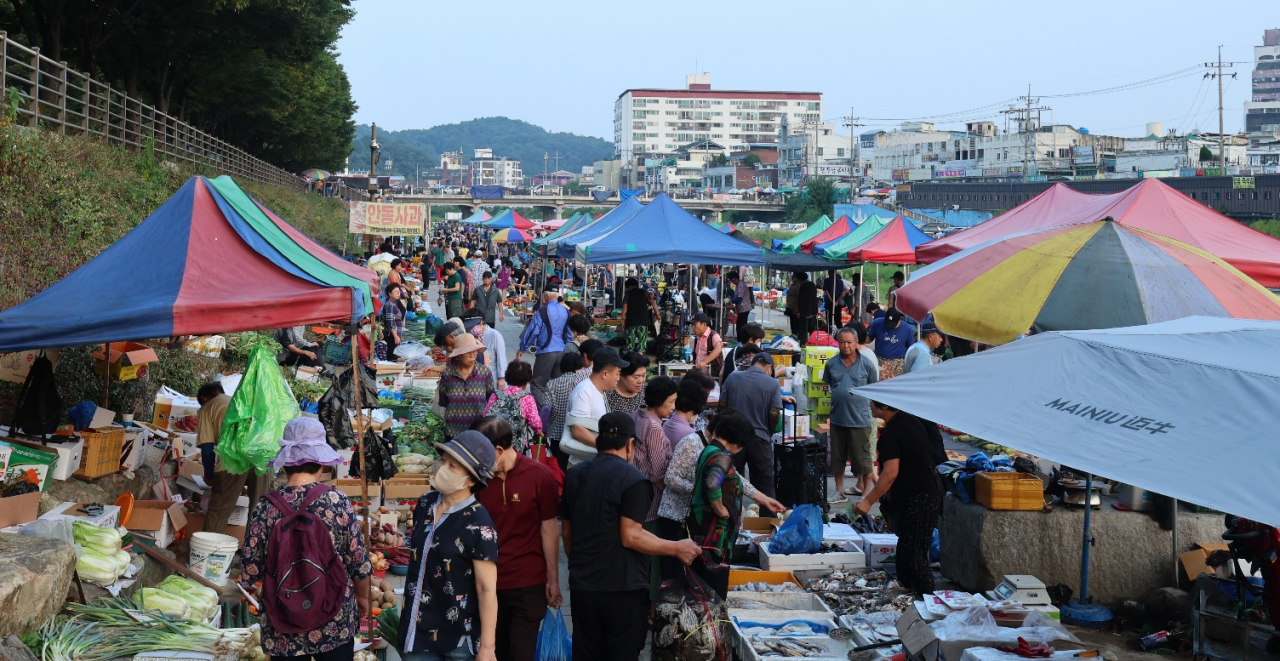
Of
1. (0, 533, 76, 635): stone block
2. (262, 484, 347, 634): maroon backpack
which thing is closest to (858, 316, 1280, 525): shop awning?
(262, 484, 347, 634): maroon backpack

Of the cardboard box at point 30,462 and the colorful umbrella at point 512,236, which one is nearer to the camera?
the cardboard box at point 30,462

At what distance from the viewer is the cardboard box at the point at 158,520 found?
7121 mm

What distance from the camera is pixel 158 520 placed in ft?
23.6

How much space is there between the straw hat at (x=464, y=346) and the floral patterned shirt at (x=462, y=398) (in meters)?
0.16

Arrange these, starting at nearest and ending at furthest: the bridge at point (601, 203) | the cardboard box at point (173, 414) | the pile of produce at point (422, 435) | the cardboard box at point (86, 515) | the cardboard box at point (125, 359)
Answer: the cardboard box at point (86, 515)
the cardboard box at point (125, 359)
the cardboard box at point (173, 414)
the pile of produce at point (422, 435)
the bridge at point (601, 203)

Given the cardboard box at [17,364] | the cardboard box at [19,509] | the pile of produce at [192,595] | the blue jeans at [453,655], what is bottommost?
the pile of produce at [192,595]

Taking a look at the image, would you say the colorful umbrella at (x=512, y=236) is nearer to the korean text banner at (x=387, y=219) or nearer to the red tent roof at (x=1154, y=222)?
the korean text banner at (x=387, y=219)

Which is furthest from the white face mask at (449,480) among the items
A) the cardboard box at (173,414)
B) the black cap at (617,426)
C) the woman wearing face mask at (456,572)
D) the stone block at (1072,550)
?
the cardboard box at (173,414)

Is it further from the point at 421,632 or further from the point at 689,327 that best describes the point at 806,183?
the point at 421,632

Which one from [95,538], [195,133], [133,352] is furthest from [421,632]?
[195,133]

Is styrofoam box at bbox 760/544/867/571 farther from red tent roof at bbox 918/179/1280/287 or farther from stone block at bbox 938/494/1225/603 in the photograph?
red tent roof at bbox 918/179/1280/287

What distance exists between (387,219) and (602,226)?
7.29 metres

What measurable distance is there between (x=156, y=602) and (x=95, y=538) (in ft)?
2.04

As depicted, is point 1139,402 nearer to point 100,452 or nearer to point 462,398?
point 462,398
